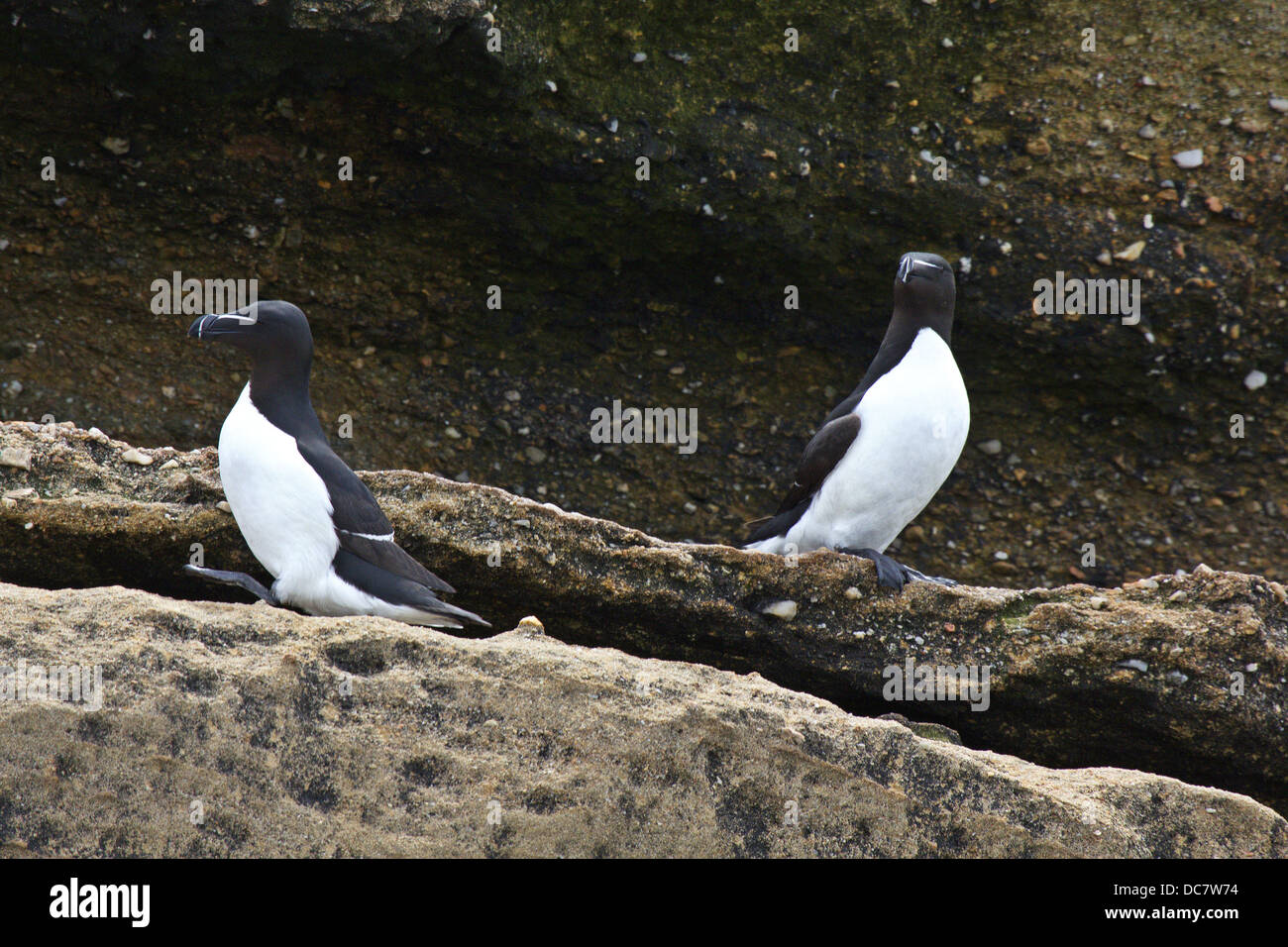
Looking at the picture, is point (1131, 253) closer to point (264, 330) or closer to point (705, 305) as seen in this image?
point (705, 305)

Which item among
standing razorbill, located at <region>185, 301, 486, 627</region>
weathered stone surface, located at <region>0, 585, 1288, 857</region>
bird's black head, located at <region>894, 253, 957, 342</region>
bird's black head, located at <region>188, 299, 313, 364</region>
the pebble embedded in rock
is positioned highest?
the pebble embedded in rock

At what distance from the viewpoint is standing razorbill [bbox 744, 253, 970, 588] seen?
5.25 meters

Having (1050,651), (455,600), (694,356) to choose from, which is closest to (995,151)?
(694,356)

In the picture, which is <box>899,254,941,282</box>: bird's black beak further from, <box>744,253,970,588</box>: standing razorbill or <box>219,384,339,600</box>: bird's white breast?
<box>219,384,339,600</box>: bird's white breast

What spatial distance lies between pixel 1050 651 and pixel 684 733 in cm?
183

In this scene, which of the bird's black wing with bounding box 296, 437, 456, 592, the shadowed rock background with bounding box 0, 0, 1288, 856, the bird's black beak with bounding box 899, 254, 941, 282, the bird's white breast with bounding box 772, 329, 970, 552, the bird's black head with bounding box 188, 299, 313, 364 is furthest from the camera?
the bird's black beak with bounding box 899, 254, 941, 282

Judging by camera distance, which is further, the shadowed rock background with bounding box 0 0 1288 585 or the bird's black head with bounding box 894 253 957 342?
the shadowed rock background with bounding box 0 0 1288 585

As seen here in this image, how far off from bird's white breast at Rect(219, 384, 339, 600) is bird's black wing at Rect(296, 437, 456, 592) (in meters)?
0.03

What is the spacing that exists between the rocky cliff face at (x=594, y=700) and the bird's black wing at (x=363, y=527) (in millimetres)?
418

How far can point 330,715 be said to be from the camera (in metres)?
3.49

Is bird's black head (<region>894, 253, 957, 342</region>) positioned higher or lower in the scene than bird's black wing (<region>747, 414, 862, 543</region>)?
higher

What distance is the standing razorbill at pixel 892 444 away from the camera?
17.2 feet

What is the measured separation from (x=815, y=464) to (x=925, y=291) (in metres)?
0.92

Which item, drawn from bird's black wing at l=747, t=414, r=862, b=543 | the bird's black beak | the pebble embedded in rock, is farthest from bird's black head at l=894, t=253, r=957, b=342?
the pebble embedded in rock
